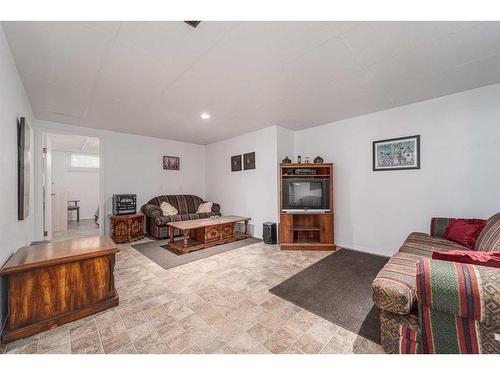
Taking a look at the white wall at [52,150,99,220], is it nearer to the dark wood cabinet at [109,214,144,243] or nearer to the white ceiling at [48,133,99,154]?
the white ceiling at [48,133,99,154]

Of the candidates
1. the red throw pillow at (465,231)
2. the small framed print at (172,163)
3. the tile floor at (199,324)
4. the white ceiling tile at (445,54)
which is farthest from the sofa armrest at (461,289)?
the small framed print at (172,163)

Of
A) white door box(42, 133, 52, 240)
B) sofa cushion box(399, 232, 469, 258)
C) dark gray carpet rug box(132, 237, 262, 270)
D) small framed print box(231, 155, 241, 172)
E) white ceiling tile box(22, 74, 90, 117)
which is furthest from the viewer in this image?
small framed print box(231, 155, 241, 172)

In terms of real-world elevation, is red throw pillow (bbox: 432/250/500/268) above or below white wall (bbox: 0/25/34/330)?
below

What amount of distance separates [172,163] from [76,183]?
4.55m

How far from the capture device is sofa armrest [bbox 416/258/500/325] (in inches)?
39.9

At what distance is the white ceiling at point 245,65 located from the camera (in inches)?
65.7

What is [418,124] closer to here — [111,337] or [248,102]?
[248,102]

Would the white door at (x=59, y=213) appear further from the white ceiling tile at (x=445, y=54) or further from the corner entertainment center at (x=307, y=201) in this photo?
the white ceiling tile at (x=445, y=54)

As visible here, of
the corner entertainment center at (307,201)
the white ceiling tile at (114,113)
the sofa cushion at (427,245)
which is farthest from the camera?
the corner entertainment center at (307,201)

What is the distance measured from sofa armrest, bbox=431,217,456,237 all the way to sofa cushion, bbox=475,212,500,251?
24.8 inches

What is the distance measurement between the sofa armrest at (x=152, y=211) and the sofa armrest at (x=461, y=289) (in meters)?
4.52

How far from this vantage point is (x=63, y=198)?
586 cm

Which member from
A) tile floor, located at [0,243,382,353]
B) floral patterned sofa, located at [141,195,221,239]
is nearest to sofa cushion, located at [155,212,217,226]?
floral patterned sofa, located at [141,195,221,239]
